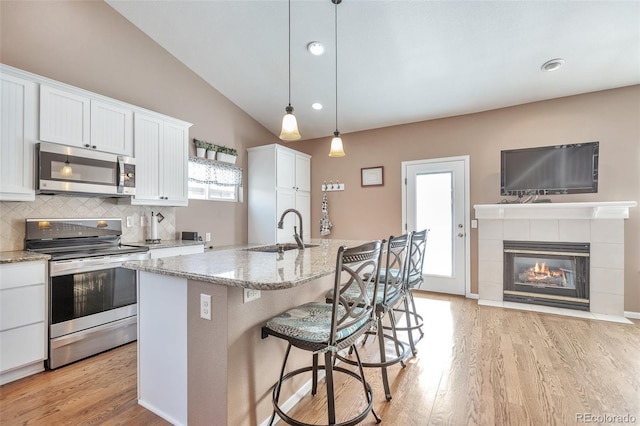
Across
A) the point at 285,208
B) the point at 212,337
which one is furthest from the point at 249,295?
the point at 285,208

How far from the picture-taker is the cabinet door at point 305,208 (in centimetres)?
523

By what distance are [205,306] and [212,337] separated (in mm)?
157

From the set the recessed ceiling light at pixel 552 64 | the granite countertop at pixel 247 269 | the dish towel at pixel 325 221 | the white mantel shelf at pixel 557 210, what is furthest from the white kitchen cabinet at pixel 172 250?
the recessed ceiling light at pixel 552 64

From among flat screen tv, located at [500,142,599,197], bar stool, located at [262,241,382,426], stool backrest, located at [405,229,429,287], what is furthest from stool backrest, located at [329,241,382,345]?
flat screen tv, located at [500,142,599,197]

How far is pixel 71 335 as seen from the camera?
2406mm

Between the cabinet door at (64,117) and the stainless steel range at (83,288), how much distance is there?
781 millimetres

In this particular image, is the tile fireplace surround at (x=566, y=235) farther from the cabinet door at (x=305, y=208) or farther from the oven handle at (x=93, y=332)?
the oven handle at (x=93, y=332)

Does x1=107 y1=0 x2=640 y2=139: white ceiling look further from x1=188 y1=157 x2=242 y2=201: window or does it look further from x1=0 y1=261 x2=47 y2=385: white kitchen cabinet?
x1=0 y1=261 x2=47 y2=385: white kitchen cabinet

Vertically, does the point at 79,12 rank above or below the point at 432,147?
above

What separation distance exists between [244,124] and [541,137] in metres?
4.32

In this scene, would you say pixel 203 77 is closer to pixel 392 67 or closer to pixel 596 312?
pixel 392 67

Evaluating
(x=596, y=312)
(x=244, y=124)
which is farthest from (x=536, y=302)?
(x=244, y=124)

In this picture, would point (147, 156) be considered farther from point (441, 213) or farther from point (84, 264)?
point (441, 213)

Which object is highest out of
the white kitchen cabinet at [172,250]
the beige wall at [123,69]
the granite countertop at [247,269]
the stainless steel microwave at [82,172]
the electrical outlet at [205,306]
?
the beige wall at [123,69]
